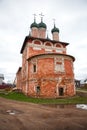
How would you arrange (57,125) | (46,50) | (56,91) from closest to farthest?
(57,125)
(56,91)
(46,50)

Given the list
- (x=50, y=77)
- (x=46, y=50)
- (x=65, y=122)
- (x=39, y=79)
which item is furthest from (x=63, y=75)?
(x=65, y=122)

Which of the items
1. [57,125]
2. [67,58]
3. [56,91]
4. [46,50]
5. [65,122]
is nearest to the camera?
[57,125]

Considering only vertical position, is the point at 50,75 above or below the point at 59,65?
below

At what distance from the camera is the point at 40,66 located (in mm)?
21656

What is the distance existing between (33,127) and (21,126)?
1.91 ft

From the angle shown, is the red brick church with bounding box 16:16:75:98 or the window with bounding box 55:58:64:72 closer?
the red brick church with bounding box 16:16:75:98

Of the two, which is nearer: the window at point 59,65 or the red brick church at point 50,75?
the red brick church at point 50,75

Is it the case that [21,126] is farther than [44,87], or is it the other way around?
[44,87]

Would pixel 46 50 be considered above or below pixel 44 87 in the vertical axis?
above

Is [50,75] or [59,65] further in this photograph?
[59,65]

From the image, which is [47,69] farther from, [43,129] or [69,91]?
[43,129]

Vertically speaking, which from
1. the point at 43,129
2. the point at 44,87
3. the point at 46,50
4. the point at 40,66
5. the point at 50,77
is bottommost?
the point at 43,129

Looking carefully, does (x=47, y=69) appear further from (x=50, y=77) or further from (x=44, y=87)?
(x=44, y=87)

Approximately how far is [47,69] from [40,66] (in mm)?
1140
